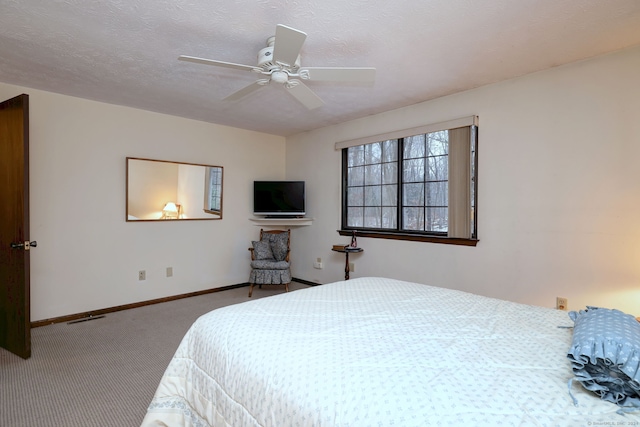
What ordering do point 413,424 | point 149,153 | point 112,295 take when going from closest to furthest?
point 413,424 < point 112,295 < point 149,153

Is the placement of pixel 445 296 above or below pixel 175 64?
Result: below

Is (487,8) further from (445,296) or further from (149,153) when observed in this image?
(149,153)

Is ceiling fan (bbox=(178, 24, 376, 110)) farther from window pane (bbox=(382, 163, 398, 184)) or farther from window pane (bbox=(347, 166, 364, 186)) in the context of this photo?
window pane (bbox=(347, 166, 364, 186))

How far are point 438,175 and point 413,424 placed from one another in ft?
10.2

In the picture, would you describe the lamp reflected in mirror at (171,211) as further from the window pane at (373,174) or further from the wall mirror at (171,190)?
the window pane at (373,174)

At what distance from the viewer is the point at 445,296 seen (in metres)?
1.99

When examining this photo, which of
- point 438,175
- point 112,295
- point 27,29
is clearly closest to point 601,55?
point 438,175

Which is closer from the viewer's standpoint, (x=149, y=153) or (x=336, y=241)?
(x=149, y=153)

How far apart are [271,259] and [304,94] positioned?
9.27ft

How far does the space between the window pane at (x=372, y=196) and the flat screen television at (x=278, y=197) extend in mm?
1025

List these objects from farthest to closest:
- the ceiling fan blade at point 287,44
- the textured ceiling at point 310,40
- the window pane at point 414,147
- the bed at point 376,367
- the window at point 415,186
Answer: the window pane at point 414,147, the window at point 415,186, the textured ceiling at point 310,40, the ceiling fan blade at point 287,44, the bed at point 376,367

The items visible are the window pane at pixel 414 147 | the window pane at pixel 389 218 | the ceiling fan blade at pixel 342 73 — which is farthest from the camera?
the window pane at pixel 389 218

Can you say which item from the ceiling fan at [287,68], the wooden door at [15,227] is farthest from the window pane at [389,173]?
the wooden door at [15,227]

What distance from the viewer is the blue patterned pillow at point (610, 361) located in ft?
3.03
